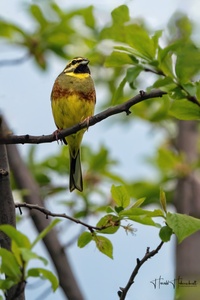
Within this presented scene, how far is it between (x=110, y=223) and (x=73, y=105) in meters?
1.81

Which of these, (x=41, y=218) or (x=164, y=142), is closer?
(x=41, y=218)

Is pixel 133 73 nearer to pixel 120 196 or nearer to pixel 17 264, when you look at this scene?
pixel 120 196

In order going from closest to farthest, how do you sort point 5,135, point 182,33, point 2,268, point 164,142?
1. point 5,135
2. point 2,268
3. point 182,33
4. point 164,142

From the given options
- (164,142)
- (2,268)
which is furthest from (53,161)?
(2,268)

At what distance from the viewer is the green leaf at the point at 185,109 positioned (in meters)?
2.71

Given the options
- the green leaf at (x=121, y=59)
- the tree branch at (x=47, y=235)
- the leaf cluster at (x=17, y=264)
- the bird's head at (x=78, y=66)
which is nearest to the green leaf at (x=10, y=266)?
the leaf cluster at (x=17, y=264)

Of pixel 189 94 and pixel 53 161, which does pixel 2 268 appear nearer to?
pixel 189 94

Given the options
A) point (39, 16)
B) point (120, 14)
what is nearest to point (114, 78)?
point (39, 16)

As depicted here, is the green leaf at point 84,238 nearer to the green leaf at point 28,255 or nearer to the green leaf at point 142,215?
the green leaf at point 142,215

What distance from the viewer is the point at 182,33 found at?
20.1 ft

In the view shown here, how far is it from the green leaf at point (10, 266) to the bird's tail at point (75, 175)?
71.3 inches

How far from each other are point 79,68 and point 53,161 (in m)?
0.74

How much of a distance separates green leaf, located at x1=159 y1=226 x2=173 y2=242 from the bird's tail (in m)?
1.54

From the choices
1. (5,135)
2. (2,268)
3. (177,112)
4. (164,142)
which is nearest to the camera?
(5,135)
